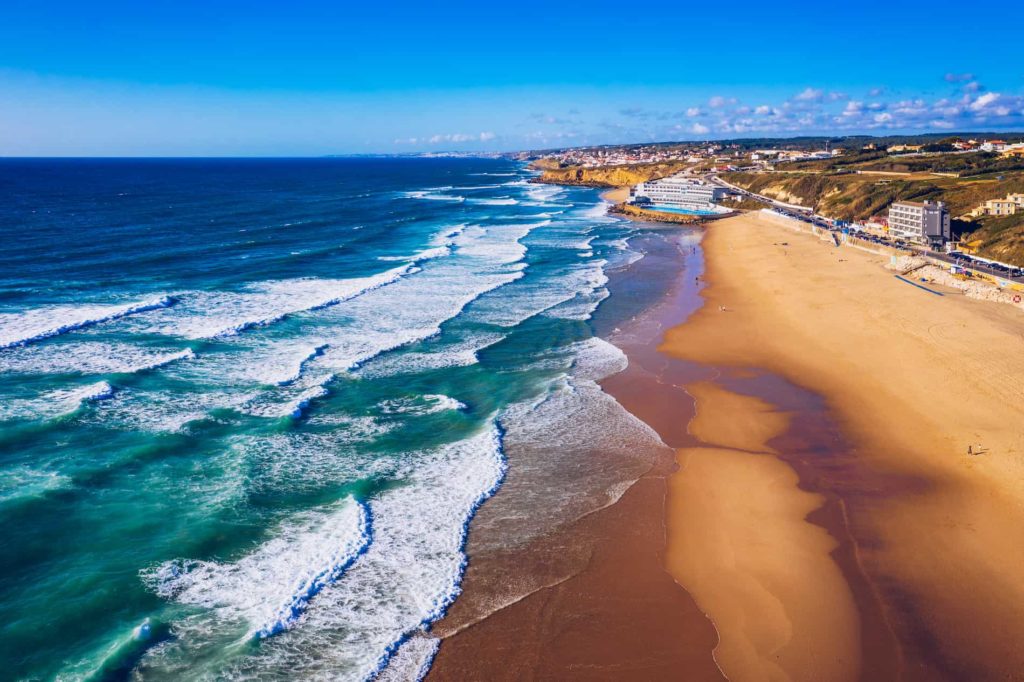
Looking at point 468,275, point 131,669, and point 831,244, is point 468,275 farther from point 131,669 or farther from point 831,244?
point 131,669

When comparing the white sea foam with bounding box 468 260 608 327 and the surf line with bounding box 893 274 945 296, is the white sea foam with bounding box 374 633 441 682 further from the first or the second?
the surf line with bounding box 893 274 945 296

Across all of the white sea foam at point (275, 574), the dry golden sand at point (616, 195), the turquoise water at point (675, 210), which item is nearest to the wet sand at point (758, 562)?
the white sea foam at point (275, 574)

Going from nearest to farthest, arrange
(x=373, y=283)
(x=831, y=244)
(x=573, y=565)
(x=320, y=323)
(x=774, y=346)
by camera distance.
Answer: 1. (x=573, y=565)
2. (x=774, y=346)
3. (x=320, y=323)
4. (x=373, y=283)
5. (x=831, y=244)

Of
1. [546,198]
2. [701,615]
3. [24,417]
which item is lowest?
[701,615]

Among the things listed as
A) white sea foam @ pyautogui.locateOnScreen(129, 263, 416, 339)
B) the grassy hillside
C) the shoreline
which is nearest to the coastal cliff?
the grassy hillside

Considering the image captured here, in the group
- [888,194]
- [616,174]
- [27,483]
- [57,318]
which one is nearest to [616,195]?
[616,174]

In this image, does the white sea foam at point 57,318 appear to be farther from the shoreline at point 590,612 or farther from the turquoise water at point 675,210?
the turquoise water at point 675,210

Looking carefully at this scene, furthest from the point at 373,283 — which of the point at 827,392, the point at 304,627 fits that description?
the point at 304,627

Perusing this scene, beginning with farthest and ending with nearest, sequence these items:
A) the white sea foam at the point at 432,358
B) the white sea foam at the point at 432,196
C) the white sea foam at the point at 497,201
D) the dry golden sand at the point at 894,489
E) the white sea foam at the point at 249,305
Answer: the white sea foam at the point at 432,196
the white sea foam at the point at 497,201
the white sea foam at the point at 249,305
the white sea foam at the point at 432,358
the dry golden sand at the point at 894,489
